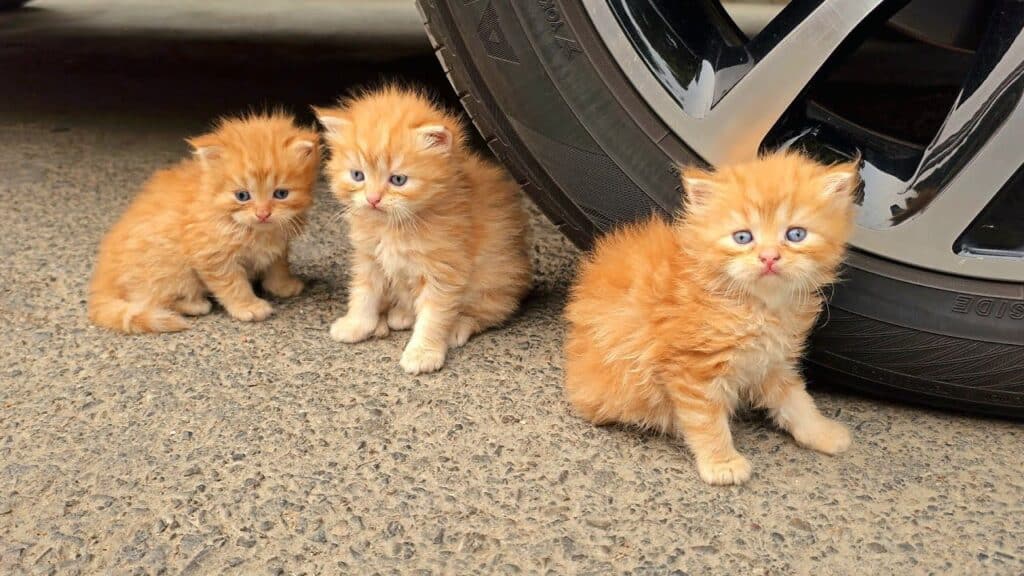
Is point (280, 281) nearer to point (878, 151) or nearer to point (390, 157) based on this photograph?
point (390, 157)

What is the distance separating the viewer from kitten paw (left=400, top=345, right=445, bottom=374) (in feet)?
6.41

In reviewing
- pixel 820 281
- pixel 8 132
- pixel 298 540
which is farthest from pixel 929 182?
pixel 8 132

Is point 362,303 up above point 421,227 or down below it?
below

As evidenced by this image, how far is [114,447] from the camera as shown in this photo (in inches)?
65.5

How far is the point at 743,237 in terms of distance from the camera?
1562mm

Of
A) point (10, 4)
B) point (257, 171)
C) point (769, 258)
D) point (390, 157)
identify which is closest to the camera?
point (769, 258)

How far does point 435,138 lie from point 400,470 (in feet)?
2.59

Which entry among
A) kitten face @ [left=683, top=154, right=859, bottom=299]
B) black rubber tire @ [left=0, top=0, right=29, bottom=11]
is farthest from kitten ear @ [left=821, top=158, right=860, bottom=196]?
black rubber tire @ [left=0, top=0, right=29, bottom=11]

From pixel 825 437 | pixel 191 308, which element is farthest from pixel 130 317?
pixel 825 437

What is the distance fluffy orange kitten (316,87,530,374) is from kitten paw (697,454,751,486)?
69 cm

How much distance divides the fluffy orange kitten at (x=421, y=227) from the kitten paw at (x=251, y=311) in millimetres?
239

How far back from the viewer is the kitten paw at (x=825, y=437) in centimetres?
167

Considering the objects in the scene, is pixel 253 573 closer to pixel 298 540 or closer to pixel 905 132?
pixel 298 540

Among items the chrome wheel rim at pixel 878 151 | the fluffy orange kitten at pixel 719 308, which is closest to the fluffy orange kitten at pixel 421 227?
the fluffy orange kitten at pixel 719 308
